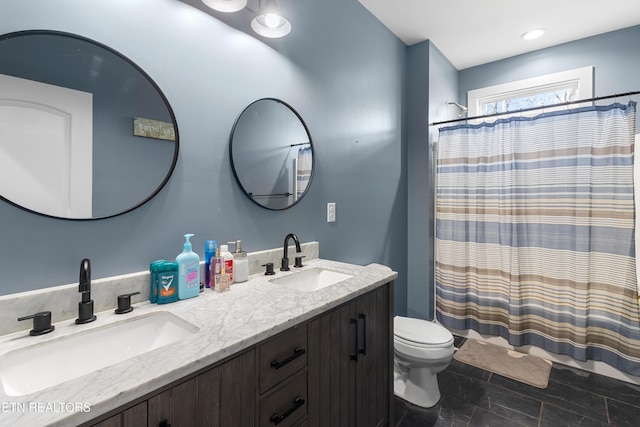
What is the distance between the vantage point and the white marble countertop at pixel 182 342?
21.1 inches

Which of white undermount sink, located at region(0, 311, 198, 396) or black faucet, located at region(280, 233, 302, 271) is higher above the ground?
black faucet, located at region(280, 233, 302, 271)

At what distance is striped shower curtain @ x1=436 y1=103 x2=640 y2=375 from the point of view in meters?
2.02

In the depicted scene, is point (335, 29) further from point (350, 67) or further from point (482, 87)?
point (482, 87)

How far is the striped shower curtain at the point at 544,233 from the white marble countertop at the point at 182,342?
1549 millimetres

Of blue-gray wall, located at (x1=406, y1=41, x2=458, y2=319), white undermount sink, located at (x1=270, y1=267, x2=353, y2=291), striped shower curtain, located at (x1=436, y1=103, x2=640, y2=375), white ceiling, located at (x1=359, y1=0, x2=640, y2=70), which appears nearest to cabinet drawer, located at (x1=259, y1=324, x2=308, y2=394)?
white undermount sink, located at (x1=270, y1=267, x2=353, y2=291)

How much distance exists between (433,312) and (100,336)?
2.63 m

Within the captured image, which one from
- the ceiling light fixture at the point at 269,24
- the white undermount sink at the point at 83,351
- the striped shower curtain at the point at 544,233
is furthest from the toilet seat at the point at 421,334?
the ceiling light fixture at the point at 269,24

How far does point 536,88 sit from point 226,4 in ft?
9.87

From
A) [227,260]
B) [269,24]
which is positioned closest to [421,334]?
[227,260]

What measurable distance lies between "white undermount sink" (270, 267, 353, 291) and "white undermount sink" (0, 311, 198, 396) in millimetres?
580

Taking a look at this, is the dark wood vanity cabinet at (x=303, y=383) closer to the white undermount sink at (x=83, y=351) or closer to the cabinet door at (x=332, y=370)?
the cabinet door at (x=332, y=370)

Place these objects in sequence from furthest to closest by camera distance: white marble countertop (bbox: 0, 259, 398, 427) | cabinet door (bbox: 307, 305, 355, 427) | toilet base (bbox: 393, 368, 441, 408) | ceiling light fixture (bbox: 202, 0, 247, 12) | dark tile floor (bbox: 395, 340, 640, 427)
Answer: toilet base (bbox: 393, 368, 441, 408), dark tile floor (bbox: 395, 340, 640, 427), ceiling light fixture (bbox: 202, 0, 247, 12), cabinet door (bbox: 307, 305, 355, 427), white marble countertop (bbox: 0, 259, 398, 427)

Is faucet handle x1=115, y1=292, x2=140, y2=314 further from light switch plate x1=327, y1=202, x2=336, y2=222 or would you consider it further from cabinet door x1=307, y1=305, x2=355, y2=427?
light switch plate x1=327, y1=202, x2=336, y2=222

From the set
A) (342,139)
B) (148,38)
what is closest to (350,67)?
(342,139)
